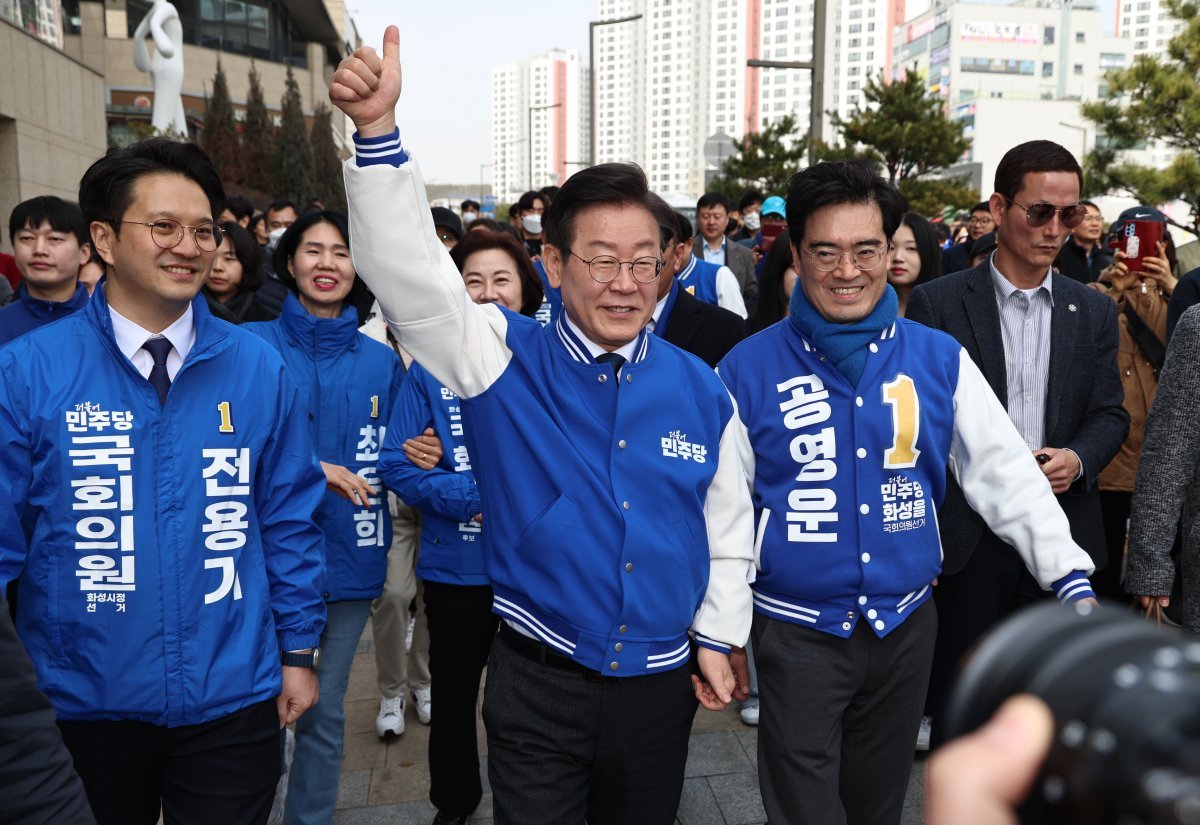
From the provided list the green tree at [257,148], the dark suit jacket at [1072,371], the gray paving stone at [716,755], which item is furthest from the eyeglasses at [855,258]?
the green tree at [257,148]

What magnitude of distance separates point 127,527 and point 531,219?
7195 millimetres

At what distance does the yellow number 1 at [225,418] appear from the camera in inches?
98.9

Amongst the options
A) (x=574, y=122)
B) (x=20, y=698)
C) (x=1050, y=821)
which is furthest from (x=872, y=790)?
(x=574, y=122)

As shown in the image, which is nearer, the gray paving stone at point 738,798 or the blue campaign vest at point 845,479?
the blue campaign vest at point 845,479

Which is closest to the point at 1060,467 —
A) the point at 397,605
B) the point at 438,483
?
the point at 438,483

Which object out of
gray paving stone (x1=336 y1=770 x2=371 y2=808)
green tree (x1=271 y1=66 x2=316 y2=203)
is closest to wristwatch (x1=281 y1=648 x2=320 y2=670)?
gray paving stone (x1=336 y1=770 x2=371 y2=808)

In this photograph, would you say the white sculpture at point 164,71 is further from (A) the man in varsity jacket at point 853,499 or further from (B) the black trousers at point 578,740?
(B) the black trousers at point 578,740

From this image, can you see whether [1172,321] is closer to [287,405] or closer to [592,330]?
[592,330]

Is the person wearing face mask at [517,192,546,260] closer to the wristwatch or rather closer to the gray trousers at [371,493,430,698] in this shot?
the gray trousers at [371,493,430,698]

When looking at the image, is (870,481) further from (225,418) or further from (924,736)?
(924,736)

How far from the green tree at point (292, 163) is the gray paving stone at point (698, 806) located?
111ft

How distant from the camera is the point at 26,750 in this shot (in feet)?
5.55

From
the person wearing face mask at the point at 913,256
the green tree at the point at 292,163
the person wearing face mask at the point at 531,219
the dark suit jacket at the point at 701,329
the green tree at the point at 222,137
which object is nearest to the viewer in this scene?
the dark suit jacket at the point at 701,329

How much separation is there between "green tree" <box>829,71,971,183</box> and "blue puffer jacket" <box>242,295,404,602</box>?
21215 mm
